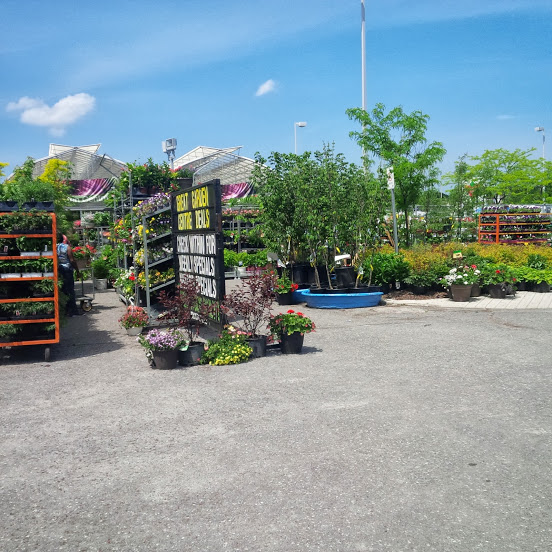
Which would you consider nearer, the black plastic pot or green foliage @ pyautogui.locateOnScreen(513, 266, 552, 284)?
the black plastic pot

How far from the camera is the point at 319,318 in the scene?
39.1 ft

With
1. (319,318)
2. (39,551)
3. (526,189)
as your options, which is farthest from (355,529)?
(526,189)

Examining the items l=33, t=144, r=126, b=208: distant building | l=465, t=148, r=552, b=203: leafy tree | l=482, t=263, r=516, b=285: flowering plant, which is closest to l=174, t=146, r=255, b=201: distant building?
l=33, t=144, r=126, b=208: distant building

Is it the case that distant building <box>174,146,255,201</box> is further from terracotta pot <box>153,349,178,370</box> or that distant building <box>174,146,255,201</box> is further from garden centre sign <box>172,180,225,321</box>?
terracotta pot <box>153,349,178,370</box>

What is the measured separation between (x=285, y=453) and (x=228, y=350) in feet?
11.1

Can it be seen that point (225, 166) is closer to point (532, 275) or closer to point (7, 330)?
point (532, 275)

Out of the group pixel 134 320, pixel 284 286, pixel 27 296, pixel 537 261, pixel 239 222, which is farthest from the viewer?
pixel 239 222

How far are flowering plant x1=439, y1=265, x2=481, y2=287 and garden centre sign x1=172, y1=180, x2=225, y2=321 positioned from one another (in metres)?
6.46

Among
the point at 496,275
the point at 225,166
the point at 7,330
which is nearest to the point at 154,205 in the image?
the point at 7,330

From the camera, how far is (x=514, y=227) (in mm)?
25750

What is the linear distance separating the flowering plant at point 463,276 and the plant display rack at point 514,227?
11.9 metres

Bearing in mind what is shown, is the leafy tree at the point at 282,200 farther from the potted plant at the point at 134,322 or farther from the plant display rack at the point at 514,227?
the plant display rack at the point at 514,227

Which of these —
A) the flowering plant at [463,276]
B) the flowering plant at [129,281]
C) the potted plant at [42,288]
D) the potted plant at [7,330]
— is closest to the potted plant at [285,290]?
the flowering plant at [129,281]

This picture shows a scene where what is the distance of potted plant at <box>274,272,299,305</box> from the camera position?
46.3 ft
